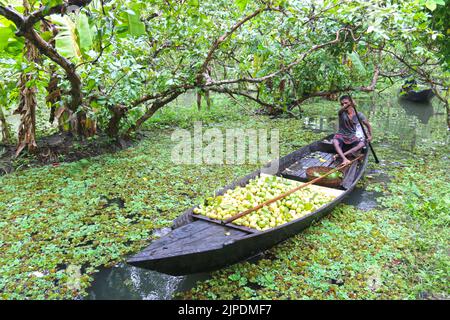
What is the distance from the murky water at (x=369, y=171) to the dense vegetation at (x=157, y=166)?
158 mm

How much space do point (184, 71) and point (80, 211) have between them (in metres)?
3.32

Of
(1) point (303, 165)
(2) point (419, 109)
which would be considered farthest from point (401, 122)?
(1) point (303, 165)

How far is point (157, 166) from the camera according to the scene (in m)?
5.94

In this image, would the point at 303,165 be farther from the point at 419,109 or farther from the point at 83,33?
the point at 419,109

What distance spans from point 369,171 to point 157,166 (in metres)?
3.72

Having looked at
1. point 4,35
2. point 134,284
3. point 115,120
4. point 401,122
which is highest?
point 4,35

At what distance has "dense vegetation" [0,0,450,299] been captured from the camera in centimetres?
310

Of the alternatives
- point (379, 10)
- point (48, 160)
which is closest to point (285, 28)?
point (379, 10)

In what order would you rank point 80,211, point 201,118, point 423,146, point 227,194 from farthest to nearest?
point 201,118 → point 423,146 → point 80,211 → point 227,194

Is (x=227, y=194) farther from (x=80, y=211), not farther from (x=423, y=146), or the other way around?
(x=423, y=146)

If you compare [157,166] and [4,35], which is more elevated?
[4,35]

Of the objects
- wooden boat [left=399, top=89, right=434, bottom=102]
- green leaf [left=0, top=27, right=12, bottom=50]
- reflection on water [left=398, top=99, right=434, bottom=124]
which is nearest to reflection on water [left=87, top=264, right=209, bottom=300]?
green leaf [left=0, top=27, right=12, bottom=50]

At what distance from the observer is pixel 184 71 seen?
640 centimetres

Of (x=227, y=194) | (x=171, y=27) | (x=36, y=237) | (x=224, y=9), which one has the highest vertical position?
(x=224, y=9)
